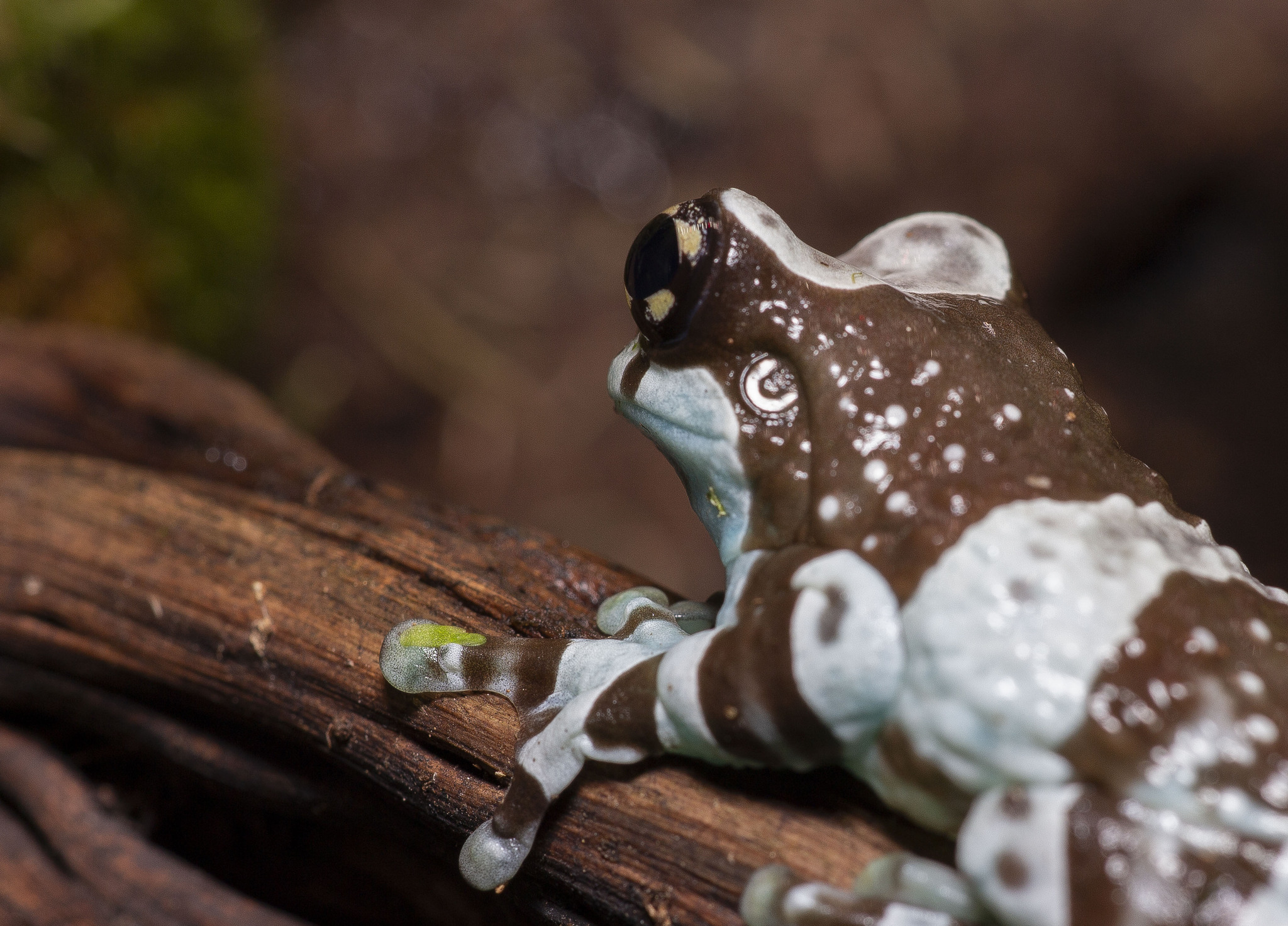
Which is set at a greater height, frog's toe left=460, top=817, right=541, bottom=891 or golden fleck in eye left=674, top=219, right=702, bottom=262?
golden fleck in eye left=674, top=219, right=702, bottom=262

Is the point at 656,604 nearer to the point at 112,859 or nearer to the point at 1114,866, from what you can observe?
the point at 1114,866

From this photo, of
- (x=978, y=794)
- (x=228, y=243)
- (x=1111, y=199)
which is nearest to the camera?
(x=978, y=794)

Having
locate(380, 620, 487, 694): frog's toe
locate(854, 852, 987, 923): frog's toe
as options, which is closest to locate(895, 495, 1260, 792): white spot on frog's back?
locate(854, 852, 987, 923): frog's toe

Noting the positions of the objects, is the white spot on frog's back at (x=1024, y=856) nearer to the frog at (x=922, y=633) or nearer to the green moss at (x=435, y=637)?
the frog at (x=922, y=633)

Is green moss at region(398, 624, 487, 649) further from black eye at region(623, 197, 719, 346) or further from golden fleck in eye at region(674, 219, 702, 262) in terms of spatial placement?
golden fleck in eye at region(674, 219, 702, 262)

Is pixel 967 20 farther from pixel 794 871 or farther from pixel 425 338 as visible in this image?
pixel 794 871

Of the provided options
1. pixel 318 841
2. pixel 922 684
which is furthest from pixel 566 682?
pixel 318 841
